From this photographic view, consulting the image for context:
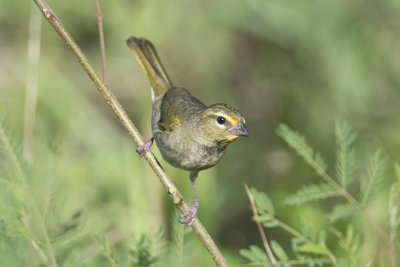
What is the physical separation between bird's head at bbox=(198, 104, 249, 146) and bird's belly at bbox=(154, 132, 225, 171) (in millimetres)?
87

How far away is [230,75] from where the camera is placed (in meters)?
6.97

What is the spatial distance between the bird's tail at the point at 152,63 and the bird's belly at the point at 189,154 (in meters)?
0.80

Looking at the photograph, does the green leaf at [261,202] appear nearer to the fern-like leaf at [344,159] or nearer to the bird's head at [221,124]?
the fern-like leaf at [344,159]

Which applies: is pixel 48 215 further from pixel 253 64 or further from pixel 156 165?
pixel 253 64

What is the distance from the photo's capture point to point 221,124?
3.12m

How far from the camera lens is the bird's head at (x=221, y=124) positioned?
9.99 ft

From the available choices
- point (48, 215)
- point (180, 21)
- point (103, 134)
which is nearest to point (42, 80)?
point (103, 134)

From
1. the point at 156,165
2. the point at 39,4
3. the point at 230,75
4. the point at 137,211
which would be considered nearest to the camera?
the point at 39,4

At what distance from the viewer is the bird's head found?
120 inches

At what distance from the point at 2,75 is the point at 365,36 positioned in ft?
13.6

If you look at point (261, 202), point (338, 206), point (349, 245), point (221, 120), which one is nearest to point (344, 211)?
point (338, 206)

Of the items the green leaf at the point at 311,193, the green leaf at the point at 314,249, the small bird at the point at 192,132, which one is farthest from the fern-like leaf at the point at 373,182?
the small bird at the point at 192,132

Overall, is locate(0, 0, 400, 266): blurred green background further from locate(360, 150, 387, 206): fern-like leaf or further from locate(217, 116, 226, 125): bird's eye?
locate(360, 150, 387, 206): fern-like leaf

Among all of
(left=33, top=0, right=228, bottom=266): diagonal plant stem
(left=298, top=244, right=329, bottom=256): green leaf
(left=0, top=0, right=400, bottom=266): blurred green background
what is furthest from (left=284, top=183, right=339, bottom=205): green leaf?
(left=0, top=0, right=400, bottom=266): blurred green background
